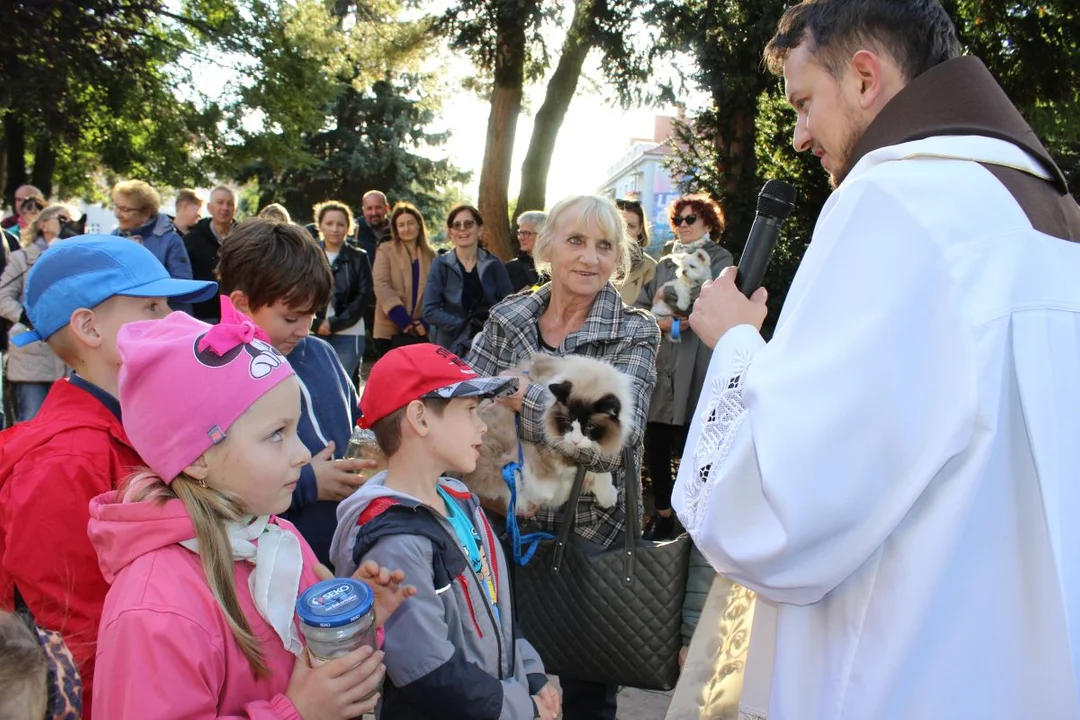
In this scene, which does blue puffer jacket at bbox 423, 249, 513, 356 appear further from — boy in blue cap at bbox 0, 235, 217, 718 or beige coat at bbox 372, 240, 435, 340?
boy in blue cap at bbox 0, 235, 217, 718

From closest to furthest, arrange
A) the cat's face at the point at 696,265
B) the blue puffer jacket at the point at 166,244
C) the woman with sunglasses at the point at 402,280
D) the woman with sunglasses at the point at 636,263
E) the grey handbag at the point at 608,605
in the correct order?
the grey handbag at the point at 608,605, the cat's face at the point at 696,265, the woman with sunglasses at the point at 636,263, the blue puffer jacket at the point at 166,244, the woman with sunglasses at the point at 402,280

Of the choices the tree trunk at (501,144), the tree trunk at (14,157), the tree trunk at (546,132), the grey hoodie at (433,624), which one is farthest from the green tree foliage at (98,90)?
the grey hoodie at (433,624)

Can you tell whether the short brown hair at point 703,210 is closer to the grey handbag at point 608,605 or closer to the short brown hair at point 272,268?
the grey handbag at point 608,605

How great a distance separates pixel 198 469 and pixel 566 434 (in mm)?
1464

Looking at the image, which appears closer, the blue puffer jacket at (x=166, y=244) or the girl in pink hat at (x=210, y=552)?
the girl in pink hat at (x=210, y=552)

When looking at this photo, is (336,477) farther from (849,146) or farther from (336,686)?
(849,146)

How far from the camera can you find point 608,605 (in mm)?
2635

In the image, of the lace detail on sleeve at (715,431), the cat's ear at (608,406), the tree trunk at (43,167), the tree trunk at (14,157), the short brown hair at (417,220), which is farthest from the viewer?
the tree trunk at (43,167)

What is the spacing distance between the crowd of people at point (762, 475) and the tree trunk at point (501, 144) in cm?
1133

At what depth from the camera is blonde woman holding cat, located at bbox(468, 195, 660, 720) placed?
113 inches

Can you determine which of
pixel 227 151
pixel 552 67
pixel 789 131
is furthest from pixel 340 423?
pixel 227 151

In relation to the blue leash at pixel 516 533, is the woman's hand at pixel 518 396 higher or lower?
higher

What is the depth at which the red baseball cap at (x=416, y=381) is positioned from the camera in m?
2.14

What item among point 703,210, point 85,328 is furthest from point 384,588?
point 703,210
